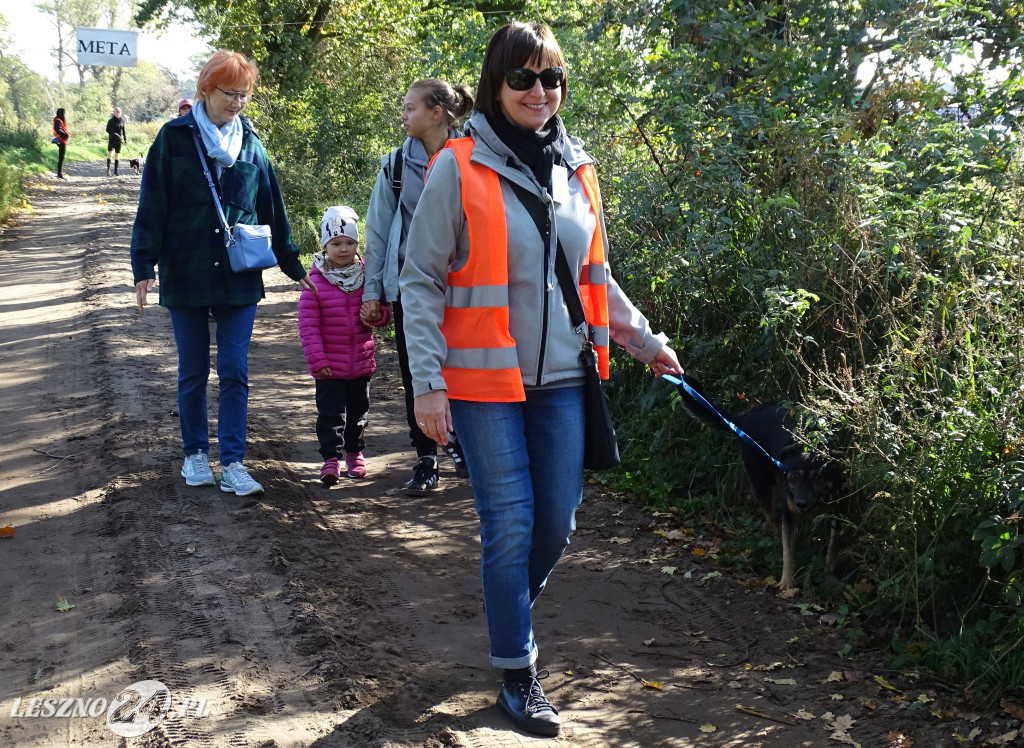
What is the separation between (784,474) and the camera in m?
4.63

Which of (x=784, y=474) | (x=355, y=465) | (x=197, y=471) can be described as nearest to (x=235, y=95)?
(x=197, y=471)

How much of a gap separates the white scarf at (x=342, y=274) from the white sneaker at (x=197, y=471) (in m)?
1.29

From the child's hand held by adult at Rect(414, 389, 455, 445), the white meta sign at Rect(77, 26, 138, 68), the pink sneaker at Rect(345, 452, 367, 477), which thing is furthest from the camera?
the white meta sign at Rect(77, 26, 138, 68)

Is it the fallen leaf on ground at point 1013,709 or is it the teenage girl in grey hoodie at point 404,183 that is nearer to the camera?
the fallen leaf on ground at point 1013,709

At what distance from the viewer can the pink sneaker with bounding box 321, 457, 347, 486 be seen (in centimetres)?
571

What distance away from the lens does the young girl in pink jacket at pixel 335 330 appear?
5613 mm

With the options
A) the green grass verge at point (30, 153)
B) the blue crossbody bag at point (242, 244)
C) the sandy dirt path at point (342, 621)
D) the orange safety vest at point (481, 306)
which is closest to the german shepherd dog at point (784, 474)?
the sandy dirt path at point (342, 621)

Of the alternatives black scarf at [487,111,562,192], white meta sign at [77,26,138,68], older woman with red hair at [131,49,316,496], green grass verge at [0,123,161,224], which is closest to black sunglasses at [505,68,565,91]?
black scarf at [487,111,562,192]

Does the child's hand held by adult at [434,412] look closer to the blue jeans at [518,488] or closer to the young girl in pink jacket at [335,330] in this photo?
the blue jeans at [518,488]

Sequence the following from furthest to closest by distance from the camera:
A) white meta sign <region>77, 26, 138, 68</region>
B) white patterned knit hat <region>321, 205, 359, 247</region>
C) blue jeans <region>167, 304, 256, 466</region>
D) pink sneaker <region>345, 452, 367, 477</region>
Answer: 1. white meta sign <region>77, 26, 138, 68</region>
2. pink sneaker <region>345, 452, 367, 477</region>
3. white patterned knit hat <region>321, 205, 359, 247</region>
4. blue jeans <region>167, 304, 256, 466</region>

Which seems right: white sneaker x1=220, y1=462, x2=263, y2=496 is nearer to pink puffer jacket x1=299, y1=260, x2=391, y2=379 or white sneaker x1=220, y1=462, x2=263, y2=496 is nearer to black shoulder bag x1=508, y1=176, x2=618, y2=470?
pink puffer jacket x1=299, y1=260, x2=391, y2=379

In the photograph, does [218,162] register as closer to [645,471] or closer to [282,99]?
[645,471]

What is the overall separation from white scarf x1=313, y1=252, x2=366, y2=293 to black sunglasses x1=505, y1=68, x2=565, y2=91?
2.81 meters

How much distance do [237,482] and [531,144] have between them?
3116mm
